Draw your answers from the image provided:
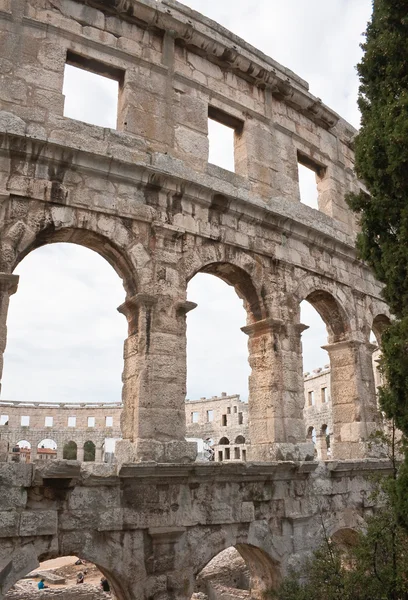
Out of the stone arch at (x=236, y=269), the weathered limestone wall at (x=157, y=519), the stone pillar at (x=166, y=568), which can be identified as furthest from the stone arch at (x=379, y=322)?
the stone pillar at (x=166, y=568)

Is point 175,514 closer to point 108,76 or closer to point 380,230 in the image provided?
point 380,230

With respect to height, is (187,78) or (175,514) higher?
(187,78)

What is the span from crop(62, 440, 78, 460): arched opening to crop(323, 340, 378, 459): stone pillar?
90.7ft

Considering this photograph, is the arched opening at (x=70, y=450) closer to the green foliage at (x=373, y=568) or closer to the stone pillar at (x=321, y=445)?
the stone pillar at (x=321, y=445)

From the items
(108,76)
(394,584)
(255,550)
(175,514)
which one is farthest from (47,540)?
(108,76)

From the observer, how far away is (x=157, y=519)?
6.36 metres

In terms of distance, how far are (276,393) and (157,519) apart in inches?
107

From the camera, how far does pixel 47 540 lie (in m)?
5.77

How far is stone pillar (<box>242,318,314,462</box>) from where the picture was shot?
26.2 ft

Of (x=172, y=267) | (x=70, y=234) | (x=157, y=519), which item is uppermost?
(x=70, y=234)

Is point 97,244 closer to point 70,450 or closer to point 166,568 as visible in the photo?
point 166,568

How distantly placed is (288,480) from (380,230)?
385 cm

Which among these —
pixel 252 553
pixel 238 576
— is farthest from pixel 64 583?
pixel 252 553

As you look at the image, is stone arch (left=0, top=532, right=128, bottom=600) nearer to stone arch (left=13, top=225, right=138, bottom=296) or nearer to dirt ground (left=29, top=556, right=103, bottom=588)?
stone arch (left=13, top=225, right=138, bottom=296)
